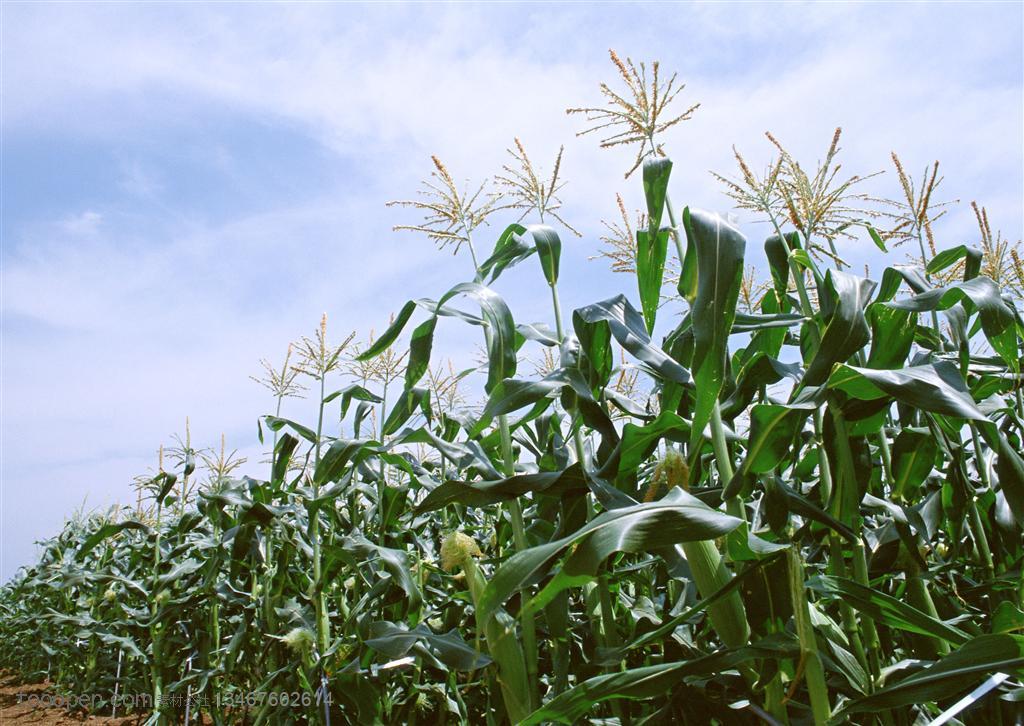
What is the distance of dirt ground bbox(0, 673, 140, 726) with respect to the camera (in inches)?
216

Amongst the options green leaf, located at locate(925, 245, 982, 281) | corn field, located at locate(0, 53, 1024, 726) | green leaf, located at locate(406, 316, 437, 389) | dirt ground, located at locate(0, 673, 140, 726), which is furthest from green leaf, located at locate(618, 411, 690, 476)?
dirt ground, located at locate(0, 673, 140, 726)

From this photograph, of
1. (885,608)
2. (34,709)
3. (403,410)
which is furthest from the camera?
(34,709)

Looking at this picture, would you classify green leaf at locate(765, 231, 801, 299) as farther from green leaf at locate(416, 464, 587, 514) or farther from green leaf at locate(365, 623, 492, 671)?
green leaf at locate(365, 623, 492, 671)

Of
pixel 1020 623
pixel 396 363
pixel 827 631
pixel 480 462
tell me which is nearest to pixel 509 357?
pixel 480 462

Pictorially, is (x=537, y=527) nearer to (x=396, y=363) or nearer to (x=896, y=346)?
(x=896, y=346)

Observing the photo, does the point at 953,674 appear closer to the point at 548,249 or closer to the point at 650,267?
the point at 650,267

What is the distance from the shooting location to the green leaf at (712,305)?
55.4 inches

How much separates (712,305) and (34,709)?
706 centimetres

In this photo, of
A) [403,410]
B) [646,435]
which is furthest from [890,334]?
[403,410]

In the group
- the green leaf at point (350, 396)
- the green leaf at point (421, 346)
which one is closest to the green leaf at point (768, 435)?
the green leaf at point (421, 346)

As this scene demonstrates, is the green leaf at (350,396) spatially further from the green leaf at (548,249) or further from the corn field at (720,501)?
the green leaf at (548,249)

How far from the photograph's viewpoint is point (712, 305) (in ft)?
4.66

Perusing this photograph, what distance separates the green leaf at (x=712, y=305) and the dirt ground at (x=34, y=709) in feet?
14.9

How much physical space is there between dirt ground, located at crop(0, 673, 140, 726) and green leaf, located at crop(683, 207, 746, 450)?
4534mm
